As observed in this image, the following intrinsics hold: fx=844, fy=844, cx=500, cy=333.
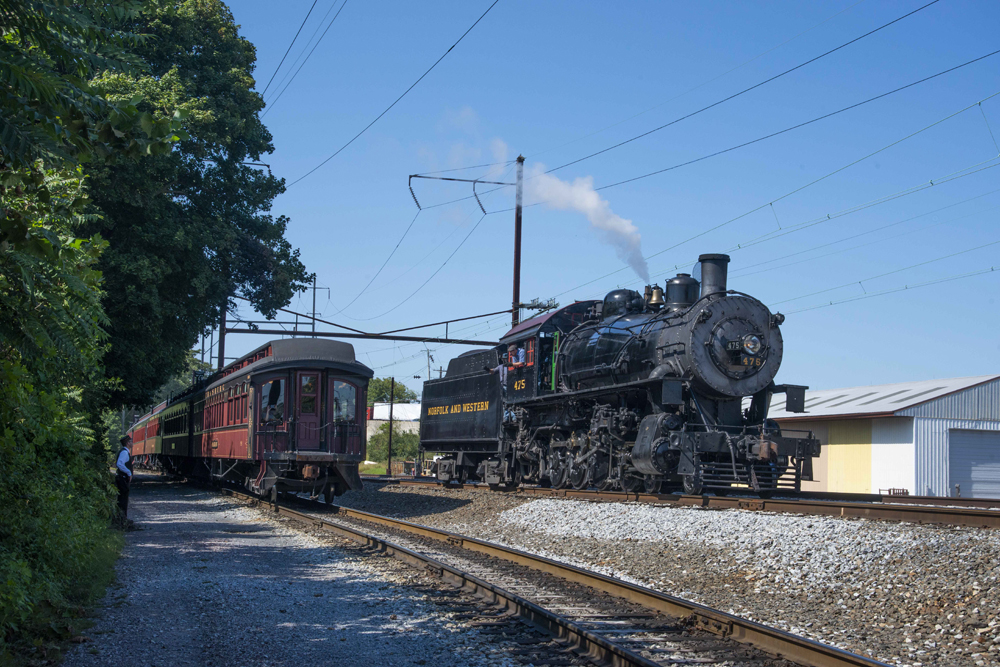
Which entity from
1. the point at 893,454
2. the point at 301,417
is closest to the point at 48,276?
the point at 301,417

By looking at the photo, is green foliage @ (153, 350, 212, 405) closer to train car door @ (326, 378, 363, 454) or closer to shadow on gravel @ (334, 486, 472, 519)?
shadow on gravel @ (334, 486, 472, 519)

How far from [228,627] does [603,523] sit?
22.0 feet

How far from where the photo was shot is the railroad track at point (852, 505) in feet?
30.0

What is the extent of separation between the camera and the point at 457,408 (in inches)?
876

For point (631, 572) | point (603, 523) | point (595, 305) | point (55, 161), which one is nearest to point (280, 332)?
point (595, 305)

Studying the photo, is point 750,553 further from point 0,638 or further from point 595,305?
point 595,305

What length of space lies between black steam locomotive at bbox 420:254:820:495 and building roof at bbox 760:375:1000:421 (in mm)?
9113

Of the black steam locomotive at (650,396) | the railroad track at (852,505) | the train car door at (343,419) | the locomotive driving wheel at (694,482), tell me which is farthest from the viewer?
the train car door at (343,419)

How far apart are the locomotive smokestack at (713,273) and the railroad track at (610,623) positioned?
7154 mm

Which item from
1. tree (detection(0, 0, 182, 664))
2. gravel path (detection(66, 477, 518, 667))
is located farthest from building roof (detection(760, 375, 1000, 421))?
tree (detection(0, 0, 182, 664))

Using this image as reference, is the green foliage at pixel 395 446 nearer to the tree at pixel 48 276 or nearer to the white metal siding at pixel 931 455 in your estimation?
the white metal siding at pixel 931 455

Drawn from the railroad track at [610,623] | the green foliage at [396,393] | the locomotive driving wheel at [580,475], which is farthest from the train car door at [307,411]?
the green foliage at [396,393]

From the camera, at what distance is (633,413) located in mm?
15141

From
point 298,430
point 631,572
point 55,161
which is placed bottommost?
point 631,572
